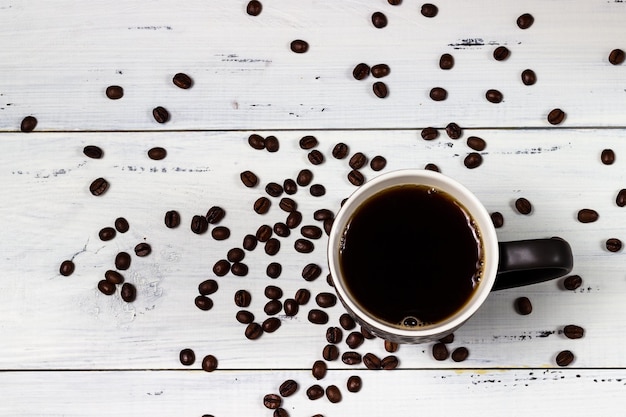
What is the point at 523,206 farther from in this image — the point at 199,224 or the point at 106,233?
the point at 106,233

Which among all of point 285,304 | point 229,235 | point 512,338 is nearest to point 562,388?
point 512,338

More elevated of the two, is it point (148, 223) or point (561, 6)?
point (561, 6)

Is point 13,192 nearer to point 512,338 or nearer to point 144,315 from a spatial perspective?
point 144,315

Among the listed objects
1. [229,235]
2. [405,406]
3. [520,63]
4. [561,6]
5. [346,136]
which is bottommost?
[405,406]

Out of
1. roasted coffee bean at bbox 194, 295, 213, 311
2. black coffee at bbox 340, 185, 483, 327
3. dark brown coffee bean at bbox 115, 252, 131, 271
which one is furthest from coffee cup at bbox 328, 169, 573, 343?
dark brown coffee bean at bbox 115, 252, 131, 271

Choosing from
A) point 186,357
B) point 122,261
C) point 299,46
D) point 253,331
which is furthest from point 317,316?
point 299,46

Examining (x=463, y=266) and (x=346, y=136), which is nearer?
(x=463, y=266)
